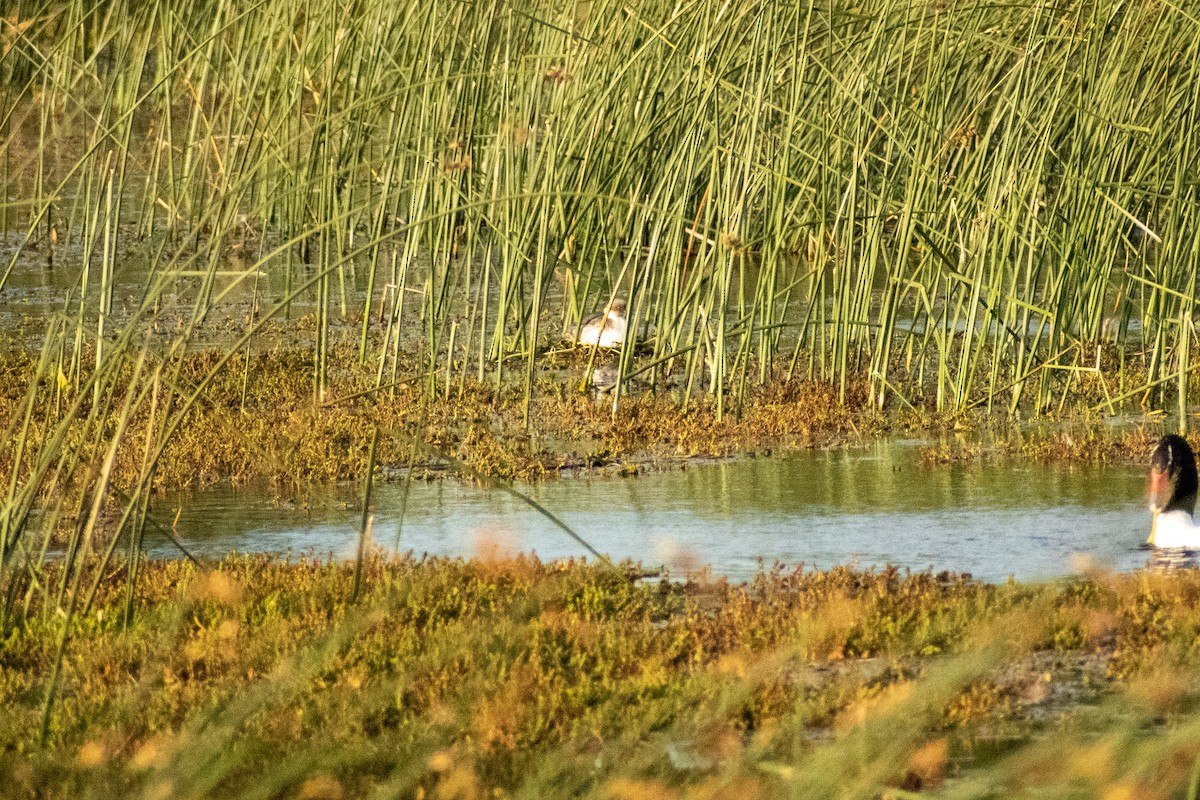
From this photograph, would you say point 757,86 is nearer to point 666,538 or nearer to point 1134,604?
point 666,538

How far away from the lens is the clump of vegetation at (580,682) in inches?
181

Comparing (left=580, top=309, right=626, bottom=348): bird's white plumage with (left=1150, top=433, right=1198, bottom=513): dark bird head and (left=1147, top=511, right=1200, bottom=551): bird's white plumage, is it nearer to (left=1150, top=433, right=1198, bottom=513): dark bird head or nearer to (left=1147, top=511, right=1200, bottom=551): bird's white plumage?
(left=1150, top=433, right=1198, bottom=513): dark bird head

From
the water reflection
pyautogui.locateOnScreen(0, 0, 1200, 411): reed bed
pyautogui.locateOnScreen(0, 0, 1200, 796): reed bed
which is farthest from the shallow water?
pyautogui.locateOnScreen(0, 0, 1200, 411): reed bed

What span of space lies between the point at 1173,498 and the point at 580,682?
289 cm

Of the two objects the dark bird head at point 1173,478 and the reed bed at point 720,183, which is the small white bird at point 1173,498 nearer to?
the dark bird head at point 1173,478

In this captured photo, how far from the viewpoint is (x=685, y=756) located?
4793 millimetres

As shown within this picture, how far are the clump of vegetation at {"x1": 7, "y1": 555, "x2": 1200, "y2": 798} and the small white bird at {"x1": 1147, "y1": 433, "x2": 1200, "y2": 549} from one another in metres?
0.76

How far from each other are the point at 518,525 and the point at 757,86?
258 cm

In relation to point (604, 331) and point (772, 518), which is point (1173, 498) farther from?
point (604, 331)

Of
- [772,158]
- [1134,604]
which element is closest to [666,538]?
[1134,604]

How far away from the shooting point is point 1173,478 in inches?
285

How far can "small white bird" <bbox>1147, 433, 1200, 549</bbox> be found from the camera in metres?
7.04

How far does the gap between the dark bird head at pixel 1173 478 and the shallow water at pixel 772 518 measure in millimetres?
211

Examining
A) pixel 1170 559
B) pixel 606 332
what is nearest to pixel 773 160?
pixel 606 332
